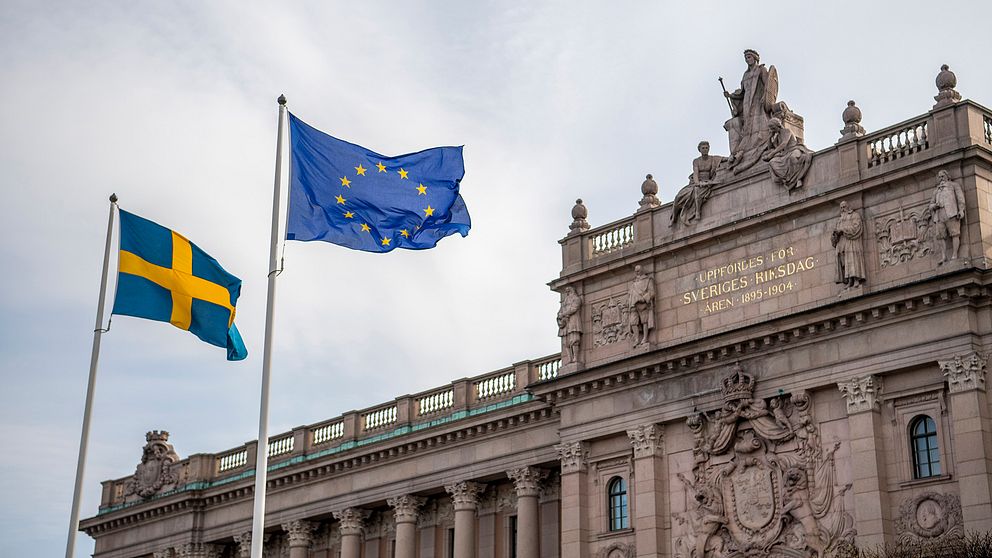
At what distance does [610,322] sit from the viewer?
50.3 meters

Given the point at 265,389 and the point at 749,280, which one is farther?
the point at 749,280

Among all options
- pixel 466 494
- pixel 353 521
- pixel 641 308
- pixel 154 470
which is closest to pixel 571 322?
pixel 641 308

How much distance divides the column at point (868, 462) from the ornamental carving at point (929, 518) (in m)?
Answer: 0.47

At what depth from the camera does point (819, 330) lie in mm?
43312

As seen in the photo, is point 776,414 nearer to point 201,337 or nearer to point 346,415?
point 201,337

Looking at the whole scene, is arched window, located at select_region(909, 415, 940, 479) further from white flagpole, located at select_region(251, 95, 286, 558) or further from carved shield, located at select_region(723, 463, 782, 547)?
white flagpole, located at select_region(251, 95, 286, 558)

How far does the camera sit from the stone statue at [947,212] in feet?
134

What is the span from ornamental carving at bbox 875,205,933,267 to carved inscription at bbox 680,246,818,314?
2.30 metres

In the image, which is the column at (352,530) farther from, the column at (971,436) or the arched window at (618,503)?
the column at (971,436)

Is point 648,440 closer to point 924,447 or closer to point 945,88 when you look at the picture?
point 924,447

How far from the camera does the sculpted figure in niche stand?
47.4 m

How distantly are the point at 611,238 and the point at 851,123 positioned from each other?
10.1 m

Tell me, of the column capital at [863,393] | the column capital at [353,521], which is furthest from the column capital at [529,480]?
the column capital at [863,393]

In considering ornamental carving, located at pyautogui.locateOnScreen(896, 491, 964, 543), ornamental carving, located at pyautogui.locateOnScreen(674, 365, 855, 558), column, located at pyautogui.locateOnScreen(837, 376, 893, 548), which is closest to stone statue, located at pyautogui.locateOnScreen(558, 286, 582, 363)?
ornamental carving, located at pyautogui.locateOnScreen(674, 365, 855, 558)
